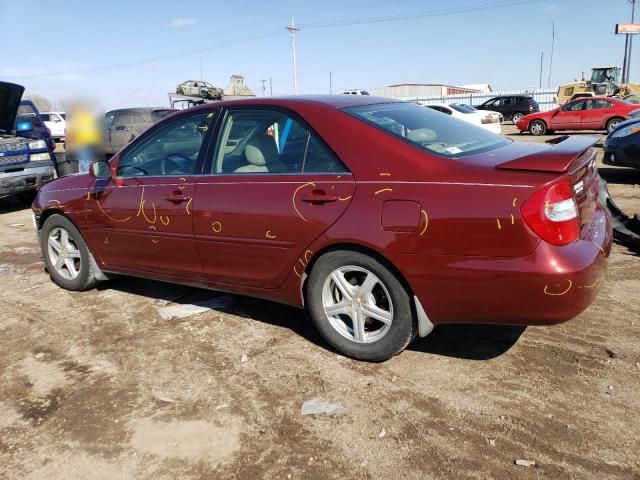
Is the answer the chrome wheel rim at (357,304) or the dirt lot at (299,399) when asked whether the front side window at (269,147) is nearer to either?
the chrome wheel rim at (357,304)

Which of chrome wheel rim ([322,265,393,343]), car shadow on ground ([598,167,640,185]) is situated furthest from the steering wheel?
car shadow on ground ([598,167,640,185])

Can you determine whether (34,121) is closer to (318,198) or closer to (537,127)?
(318,198)

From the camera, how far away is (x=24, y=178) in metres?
8.90

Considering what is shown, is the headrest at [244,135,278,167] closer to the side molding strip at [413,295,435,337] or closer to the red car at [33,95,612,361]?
the red car at [33,95,612,361]

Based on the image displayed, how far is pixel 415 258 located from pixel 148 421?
1.65 m

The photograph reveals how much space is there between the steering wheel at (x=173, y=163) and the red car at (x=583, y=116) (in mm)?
18312

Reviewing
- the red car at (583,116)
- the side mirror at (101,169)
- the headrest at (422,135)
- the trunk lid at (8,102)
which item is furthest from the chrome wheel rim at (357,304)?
the red car at (583,116)

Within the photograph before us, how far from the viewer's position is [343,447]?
2.50 meters

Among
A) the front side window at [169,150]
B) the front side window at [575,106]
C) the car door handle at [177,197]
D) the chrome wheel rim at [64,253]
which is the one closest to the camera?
the car door handle at [177,197]

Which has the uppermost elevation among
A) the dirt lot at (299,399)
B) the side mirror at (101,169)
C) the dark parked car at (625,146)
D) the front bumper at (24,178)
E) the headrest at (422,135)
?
the headrest at (422,135)

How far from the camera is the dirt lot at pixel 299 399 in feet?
7.89

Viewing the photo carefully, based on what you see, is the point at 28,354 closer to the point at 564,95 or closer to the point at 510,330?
the point at 510,330

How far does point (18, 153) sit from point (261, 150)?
7.13 m

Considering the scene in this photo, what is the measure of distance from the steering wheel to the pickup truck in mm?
5458
